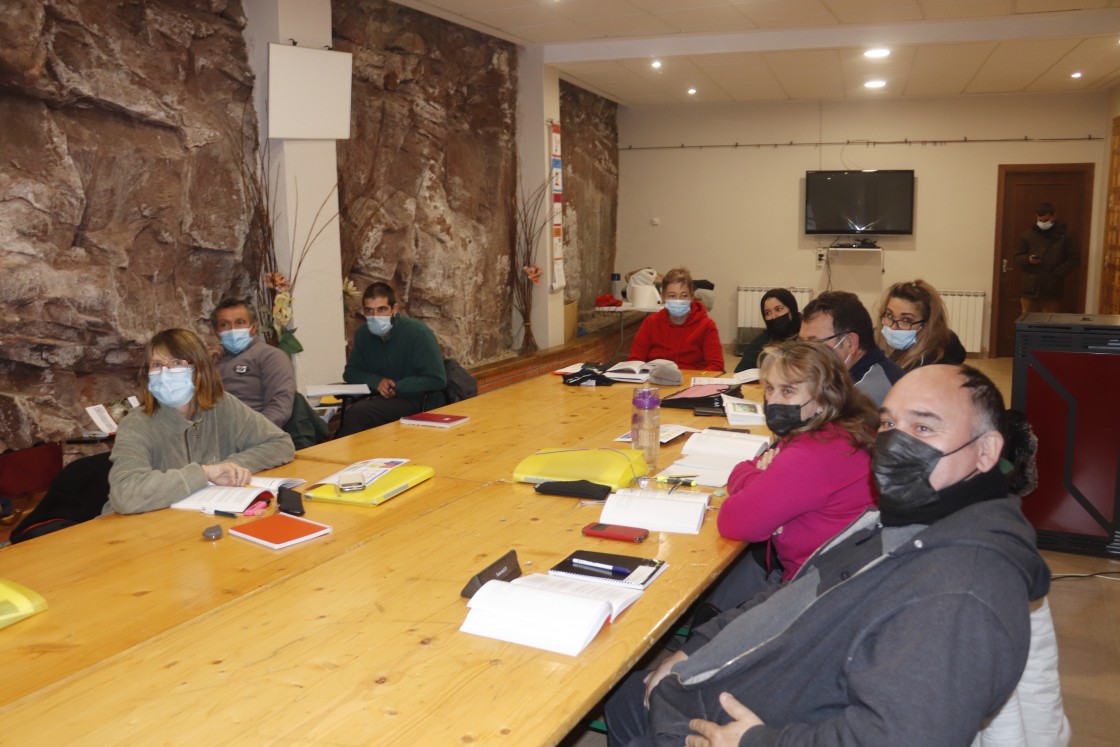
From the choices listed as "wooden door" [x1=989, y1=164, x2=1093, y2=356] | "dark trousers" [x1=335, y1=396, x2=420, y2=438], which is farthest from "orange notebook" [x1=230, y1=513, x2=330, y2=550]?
"wooden door" [x1=989, y1=164, x2=1093, y2=356]

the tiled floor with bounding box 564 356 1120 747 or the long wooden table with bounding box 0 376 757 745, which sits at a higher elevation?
the long wooden table with bounding box 0 376 757 745

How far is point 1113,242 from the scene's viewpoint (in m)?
8.11

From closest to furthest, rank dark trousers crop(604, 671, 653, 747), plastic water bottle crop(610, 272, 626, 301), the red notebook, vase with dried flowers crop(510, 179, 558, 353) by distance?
dark trousers crop(604, 671, 653, 747)
the red notebook
vase with dried flowers crop(510, 179, 558, 353)
plastic water bottle crop(610, 272, 626, 301)

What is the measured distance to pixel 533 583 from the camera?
6.11 ft

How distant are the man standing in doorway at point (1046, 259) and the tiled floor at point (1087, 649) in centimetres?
537

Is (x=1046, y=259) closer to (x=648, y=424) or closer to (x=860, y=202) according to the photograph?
(x=860, y=202)

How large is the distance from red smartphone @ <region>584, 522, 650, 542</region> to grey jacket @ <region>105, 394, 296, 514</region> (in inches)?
45.9

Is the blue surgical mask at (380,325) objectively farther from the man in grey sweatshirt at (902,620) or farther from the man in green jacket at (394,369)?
the man in grey sweatshirt at (902,620)

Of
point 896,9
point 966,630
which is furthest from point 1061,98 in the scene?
point 966,630

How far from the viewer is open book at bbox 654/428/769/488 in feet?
9.04

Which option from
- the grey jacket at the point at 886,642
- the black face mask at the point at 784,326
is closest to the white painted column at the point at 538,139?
the black face mask at the point at 784,326

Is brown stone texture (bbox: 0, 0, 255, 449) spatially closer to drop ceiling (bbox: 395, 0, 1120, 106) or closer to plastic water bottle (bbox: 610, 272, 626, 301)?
drop ceiling (bbox: 395, 0, 1120, 106)

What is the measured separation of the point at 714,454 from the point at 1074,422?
1.88m

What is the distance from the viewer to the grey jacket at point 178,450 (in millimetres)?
2502
